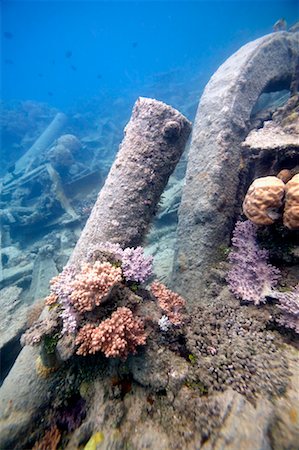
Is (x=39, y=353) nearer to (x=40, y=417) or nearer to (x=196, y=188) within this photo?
(x=40, y=417)

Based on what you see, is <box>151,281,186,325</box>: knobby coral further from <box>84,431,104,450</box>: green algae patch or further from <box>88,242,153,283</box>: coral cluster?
<box>84,431,104,450</box>: green algae patch

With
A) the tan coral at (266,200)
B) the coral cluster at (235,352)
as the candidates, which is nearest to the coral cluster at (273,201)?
the tan coral at (266,200)

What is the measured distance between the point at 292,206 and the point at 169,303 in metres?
1.88

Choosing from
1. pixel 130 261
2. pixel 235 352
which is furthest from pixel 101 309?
pixel 235 352

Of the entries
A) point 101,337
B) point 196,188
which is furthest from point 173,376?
point 196,188

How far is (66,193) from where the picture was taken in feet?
38.6

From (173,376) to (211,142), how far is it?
11.8 ft

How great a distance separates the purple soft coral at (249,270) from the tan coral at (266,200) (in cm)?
48

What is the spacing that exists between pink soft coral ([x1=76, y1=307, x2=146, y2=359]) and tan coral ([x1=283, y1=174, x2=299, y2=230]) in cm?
204

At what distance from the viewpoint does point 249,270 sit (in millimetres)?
3281

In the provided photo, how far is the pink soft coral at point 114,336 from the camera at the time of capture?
7.58 feet

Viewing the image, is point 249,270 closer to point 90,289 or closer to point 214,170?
point 214,170

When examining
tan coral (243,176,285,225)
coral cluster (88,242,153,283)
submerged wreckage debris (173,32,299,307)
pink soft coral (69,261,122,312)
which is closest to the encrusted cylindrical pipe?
coral cluster (88,242,153,283)

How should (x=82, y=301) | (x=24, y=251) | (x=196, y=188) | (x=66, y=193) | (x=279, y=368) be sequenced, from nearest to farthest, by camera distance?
(x=279, y=368)
(x=82, y=301)
(x=196, y=188)
(x=24, y=251)
(x=66, y=193)
